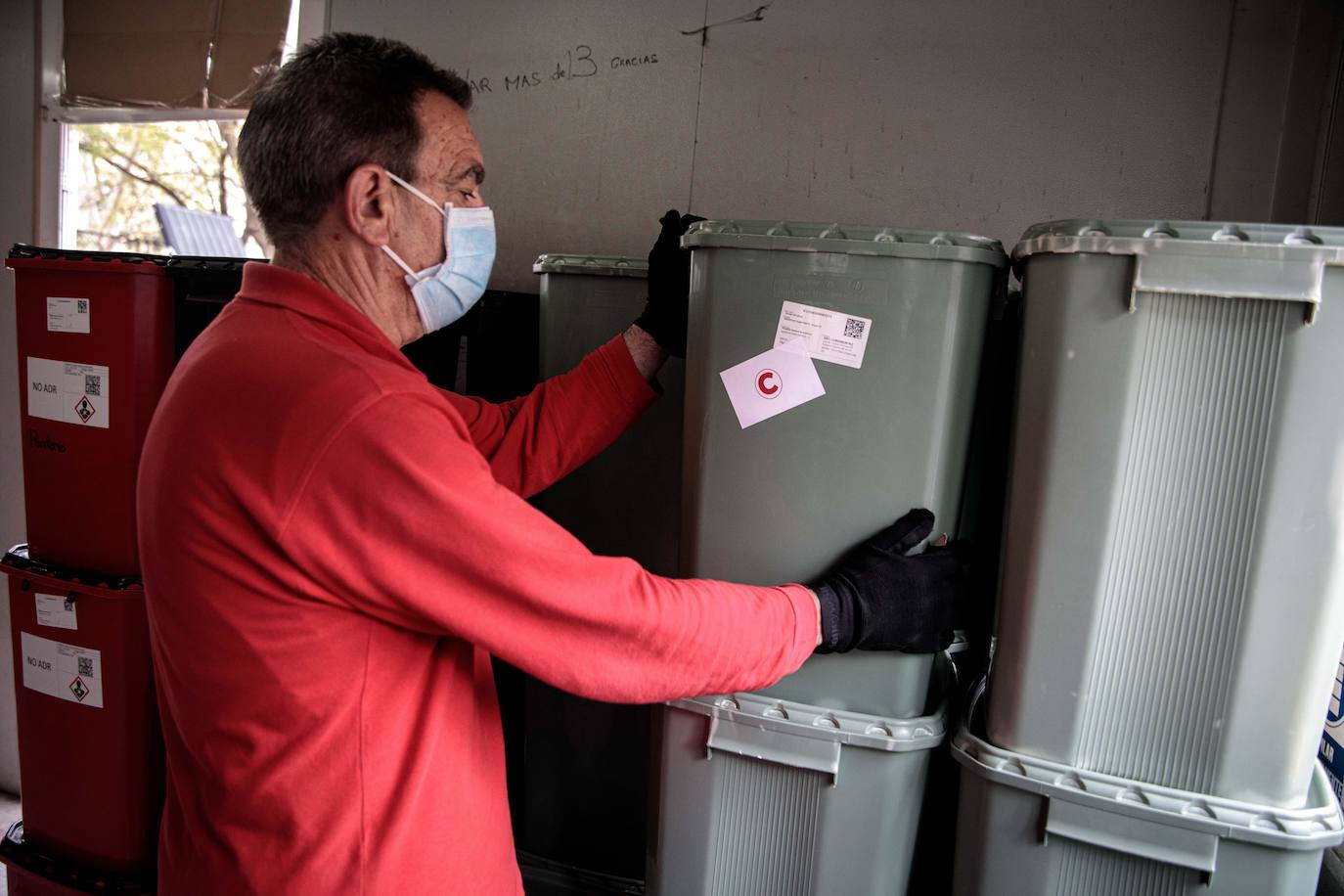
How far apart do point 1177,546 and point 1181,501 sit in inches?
2.3

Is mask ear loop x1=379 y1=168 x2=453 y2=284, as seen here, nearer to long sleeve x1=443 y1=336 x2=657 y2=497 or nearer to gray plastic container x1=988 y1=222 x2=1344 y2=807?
long sleeve x1=443 y1=336 x2=657 y2=497

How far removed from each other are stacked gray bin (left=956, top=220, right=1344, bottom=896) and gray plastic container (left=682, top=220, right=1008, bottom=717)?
10cm

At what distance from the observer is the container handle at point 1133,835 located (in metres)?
1.09

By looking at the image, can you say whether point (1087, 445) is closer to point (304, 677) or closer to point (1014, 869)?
point (1014, 869)

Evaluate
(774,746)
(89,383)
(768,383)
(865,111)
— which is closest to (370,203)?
(768,383)

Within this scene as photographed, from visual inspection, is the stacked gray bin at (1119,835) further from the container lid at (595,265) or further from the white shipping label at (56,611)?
the white shipping label at (56,611)

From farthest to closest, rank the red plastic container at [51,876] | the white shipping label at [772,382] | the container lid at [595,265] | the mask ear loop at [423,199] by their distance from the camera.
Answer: the red plastic container at [51,876]
the container lid at [595,265]
the white shipping label at [772,382]
the mask ear loop at [423,199]

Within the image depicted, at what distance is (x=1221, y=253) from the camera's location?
1011 mm

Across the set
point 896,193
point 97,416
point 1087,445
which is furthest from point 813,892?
point 97,416

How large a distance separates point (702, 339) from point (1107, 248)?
0.56m

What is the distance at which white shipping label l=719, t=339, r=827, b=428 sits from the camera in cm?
124

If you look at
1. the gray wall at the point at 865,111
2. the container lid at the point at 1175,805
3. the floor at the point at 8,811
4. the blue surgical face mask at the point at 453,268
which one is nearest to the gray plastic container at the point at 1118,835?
the container lid at the point at 1175,805

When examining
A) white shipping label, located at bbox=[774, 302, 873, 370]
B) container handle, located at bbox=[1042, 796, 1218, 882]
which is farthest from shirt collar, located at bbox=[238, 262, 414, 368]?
container handle, located at bbox=[1042, 796, 1218, 882]

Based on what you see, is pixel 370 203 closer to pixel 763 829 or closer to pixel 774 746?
pixel 774 746
